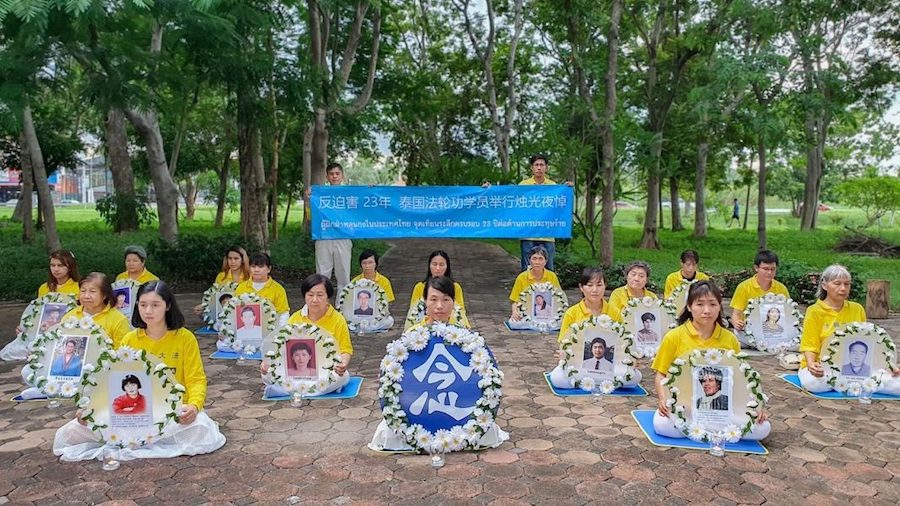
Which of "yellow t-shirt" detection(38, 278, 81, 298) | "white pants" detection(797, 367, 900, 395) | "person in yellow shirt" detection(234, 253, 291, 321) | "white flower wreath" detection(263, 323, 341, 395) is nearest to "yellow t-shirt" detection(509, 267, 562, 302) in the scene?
"person in yellow shirt" detection(234, 253, 291, 321)

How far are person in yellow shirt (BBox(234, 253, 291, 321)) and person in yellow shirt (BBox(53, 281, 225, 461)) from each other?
2622 millimetres

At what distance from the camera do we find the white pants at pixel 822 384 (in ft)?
18.2

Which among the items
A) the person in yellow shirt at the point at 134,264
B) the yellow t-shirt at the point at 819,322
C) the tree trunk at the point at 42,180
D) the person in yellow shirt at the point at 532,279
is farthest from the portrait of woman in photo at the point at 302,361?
the tree trunk at the point at 42,180

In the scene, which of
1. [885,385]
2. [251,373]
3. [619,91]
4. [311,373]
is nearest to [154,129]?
[251,373]

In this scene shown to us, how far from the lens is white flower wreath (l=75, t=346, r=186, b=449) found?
421 cm

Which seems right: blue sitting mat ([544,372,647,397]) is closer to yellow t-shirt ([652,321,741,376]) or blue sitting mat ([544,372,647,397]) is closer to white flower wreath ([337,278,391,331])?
yellow t-shirt ([652,321,741,376])

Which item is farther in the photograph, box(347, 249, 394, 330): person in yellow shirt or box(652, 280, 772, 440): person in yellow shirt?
box(347, 249, 394, 330): person in yellow shirt

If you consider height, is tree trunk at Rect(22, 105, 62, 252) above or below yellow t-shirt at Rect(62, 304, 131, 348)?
above

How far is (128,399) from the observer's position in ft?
14.0

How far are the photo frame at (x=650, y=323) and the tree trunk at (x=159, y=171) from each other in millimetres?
8083

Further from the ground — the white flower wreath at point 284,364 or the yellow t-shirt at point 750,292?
the yellow t-shirt at point 750,292

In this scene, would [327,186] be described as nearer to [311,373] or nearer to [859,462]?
[311,373]

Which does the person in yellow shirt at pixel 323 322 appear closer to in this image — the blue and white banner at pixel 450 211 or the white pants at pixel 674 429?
the white pants at pixel 674 429

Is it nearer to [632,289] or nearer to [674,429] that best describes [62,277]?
[632,289]
